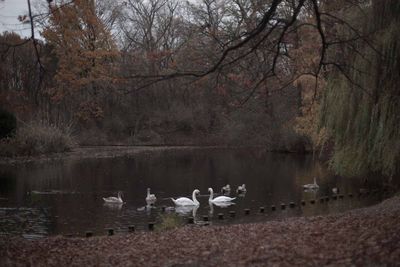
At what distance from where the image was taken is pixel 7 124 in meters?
32.1

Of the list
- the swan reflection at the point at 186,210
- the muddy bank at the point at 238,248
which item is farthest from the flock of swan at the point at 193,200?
the muddy bank at the point at 238,248

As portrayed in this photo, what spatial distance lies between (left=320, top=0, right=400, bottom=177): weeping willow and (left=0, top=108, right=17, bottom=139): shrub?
67.5ft

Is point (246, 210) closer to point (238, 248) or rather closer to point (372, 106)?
point (372, 106)

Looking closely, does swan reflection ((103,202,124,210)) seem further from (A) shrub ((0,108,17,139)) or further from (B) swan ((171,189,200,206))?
(A) shrub ((0,108,17,139))

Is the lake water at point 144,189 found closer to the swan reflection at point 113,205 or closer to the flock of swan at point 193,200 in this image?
the swan reflection at point 113,205

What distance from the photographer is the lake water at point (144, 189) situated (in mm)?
15953

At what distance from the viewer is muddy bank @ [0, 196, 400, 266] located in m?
6.96

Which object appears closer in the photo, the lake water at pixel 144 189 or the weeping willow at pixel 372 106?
the weeping willow at pixel 372 106

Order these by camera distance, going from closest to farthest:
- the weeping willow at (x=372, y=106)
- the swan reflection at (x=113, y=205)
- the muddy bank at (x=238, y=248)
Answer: the muddy bank at (x=238, y=248), the weeping willow at (x=372, y=106), the swan reflection at (x=113, y=205)

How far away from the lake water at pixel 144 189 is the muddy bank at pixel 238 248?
3.90 metres

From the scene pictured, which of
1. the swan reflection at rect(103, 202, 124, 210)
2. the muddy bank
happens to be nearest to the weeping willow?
the muddy bank

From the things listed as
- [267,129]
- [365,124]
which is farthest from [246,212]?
[267,129]

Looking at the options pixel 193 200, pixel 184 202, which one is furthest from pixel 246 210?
pixel 193 200

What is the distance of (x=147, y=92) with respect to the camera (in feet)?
170
